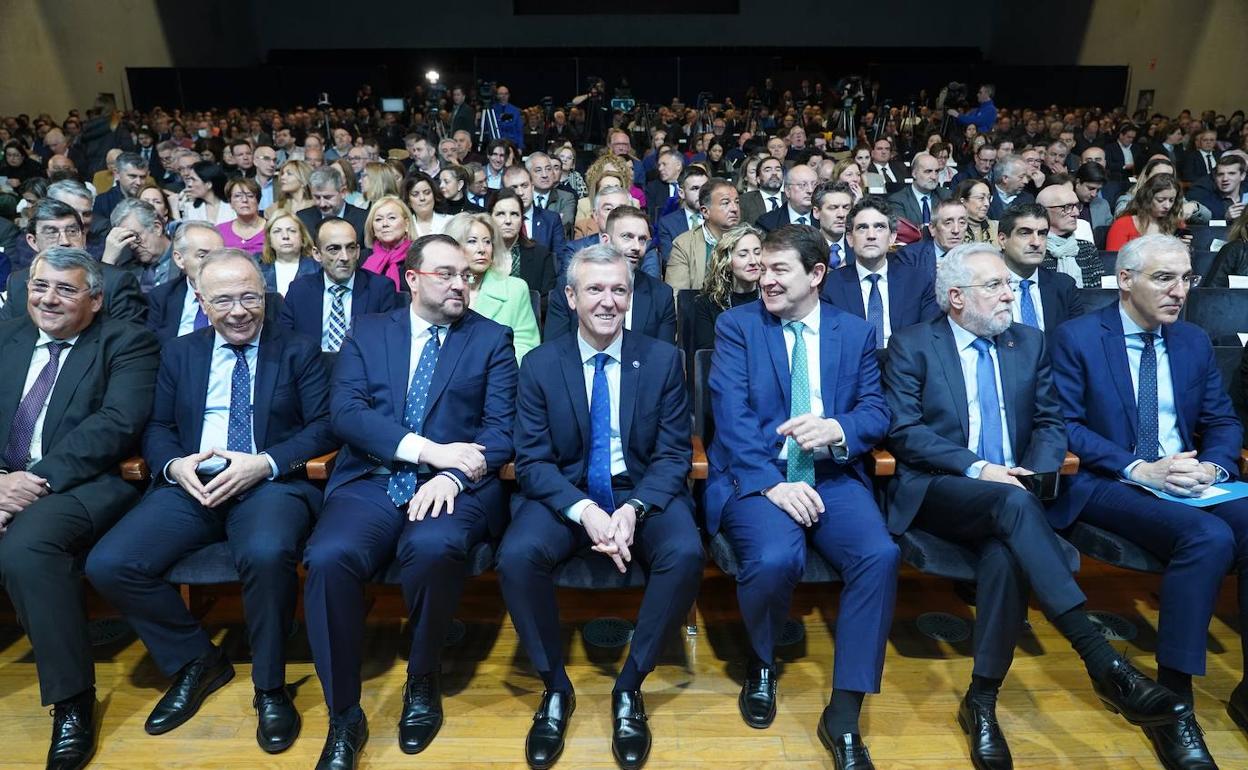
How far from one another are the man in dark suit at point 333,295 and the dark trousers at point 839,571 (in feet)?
6.15

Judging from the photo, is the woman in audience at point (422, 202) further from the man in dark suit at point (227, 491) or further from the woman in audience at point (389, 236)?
the man in dark suit at point (227, 491)

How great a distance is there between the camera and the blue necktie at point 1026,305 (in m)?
3.26

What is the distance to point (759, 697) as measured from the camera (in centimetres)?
220

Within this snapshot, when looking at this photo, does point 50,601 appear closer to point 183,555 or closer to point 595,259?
point 183,555

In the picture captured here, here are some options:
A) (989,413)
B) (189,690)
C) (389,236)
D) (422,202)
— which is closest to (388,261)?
(389,236)

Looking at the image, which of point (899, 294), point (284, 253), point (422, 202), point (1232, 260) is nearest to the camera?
point (899, 294)

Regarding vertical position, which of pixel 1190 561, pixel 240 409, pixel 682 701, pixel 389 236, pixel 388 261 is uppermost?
pixel 389 236

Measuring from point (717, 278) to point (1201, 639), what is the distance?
5.94 feet

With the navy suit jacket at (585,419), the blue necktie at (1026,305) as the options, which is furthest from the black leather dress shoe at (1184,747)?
the blue necktie at (1026,305)

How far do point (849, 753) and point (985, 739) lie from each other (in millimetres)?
333

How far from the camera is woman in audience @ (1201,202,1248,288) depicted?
370 cm

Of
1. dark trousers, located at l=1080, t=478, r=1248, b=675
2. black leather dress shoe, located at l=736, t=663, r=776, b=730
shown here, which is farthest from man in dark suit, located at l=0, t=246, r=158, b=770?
dark trousers, located at l=1080, t=478, r=1248, b=675

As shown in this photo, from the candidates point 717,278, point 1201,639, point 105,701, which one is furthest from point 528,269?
point 1201,639

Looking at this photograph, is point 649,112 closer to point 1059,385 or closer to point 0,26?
point 0,26
